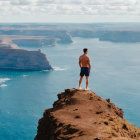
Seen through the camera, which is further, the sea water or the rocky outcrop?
the sea water

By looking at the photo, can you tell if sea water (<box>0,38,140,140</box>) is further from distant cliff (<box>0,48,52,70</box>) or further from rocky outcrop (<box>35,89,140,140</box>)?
rocky outcrop (<box>35,89,140,140</box>)

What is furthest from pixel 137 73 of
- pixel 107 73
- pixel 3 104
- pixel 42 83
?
pixel 3 104

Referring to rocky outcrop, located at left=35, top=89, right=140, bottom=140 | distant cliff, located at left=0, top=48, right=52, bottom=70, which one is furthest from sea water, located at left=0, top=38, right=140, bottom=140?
rocky outcrop, located at left=35, top=89, right=140, bottom=140

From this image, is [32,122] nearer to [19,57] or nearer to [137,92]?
[137,92]

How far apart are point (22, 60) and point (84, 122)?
12672 centimetres

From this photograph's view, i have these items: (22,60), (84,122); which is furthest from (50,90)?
(84,122)

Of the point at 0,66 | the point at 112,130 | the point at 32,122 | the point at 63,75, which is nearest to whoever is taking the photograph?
the point at 112,130

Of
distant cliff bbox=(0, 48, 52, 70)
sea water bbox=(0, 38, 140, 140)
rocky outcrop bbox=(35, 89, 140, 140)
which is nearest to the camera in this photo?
rocky outcrop bbox=(35, 89, 140, 140)

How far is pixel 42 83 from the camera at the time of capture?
9288 cm

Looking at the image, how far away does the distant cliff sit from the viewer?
419ft

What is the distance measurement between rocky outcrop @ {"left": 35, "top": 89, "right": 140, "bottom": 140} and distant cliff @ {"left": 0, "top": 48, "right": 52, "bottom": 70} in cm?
11208

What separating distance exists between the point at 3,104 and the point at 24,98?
25.1 feet

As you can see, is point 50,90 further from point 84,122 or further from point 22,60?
point 84,122

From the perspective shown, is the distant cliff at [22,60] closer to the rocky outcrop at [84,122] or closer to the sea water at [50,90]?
the sea water at [50,90]
